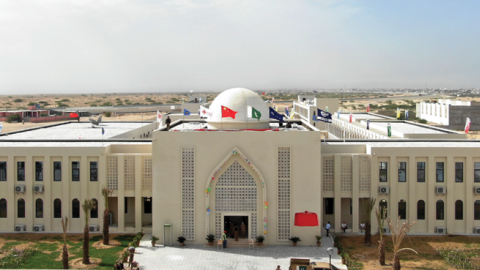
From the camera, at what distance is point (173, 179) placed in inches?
1125

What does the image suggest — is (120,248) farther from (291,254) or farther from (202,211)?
(291,254)

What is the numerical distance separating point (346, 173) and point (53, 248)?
18.7 m

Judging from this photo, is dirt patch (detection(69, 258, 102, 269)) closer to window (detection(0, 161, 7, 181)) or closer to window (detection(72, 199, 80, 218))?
window (detection(72, 199, 80, 218))

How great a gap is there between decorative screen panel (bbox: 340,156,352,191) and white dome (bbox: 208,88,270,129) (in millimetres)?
6010

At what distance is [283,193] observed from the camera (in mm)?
28547

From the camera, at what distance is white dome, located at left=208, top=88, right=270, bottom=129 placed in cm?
3156

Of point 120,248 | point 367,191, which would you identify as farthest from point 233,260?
point 367,191

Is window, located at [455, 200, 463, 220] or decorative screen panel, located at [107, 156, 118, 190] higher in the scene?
decorative screen panel, located at [107, 156, 118, 190]

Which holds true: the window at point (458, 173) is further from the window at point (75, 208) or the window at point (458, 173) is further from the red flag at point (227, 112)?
the window at point (75, 208)

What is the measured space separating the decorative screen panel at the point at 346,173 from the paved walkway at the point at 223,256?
4.19 metres

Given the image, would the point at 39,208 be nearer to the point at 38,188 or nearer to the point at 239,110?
the point at 38,188

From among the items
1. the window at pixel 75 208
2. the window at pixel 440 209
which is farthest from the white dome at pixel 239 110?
the window at pixel 440 209

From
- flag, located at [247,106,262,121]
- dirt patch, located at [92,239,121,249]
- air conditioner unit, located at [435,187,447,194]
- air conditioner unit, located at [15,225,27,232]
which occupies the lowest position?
dirt patch, located at [92,239,121,249]

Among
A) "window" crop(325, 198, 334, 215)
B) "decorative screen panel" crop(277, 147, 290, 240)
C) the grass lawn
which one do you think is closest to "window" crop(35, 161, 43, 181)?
the grass lawn
